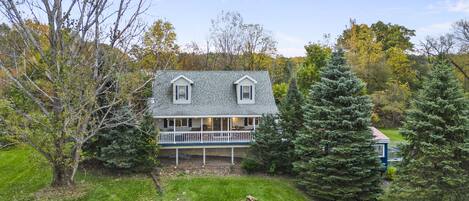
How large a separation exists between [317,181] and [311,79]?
16.7 m

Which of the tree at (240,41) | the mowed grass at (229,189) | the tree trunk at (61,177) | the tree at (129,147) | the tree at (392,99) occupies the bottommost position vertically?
the mowed grass at (229,189)

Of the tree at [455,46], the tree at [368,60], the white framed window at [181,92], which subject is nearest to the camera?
the white framed window at [181,92]

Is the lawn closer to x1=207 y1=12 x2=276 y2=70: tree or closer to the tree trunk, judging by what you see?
the tree trunk

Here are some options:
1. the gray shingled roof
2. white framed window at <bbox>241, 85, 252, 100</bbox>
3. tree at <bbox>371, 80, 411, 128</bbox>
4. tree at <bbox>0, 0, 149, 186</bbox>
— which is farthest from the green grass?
tree at <bbox>0, 0, 149, 186</bbox>

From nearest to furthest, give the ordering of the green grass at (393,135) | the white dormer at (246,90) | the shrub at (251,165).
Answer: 1. the shrub at (251,165)
2. the white dormer at (246,90)
3. the green grass at (393,135)

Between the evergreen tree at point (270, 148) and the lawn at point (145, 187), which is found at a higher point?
the evergreen tree at point (270, 148)

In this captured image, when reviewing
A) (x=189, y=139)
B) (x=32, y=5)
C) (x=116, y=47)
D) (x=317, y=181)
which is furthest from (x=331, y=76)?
(x=32, y=5)

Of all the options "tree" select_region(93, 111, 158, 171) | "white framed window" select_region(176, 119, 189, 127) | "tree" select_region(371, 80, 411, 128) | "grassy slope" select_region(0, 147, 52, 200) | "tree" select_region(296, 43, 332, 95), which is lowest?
"grassy slope" select_region(0, 147, 52, 200)

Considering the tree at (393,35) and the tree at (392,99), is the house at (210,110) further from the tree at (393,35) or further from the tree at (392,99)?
the tree at (393,35)

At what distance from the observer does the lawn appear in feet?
53.4

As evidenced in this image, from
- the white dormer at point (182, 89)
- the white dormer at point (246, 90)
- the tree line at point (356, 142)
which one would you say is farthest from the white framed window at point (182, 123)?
the tree line at point (356, 142)

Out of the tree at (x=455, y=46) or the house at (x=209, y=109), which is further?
the tree at (x=455, y=46)

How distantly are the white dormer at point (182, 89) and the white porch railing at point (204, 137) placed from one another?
2578mm

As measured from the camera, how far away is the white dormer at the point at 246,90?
24.1 m
